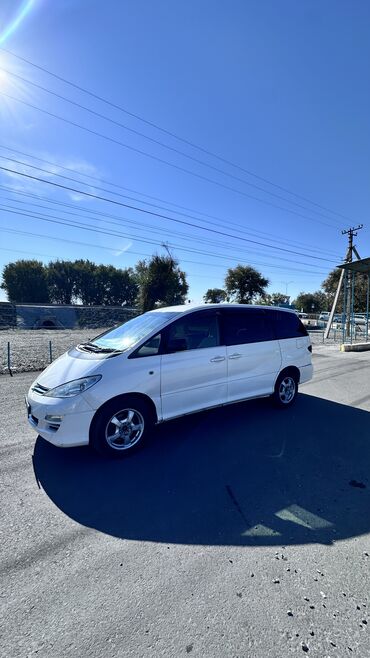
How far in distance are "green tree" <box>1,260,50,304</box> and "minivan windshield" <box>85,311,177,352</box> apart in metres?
62.5

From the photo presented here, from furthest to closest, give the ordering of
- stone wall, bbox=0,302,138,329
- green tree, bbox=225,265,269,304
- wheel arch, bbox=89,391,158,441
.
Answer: green tree, bbox=225,265,269,304 < stone wall, bbox=0,302,138,329 < wheel arch, bbox=89,391,158,441

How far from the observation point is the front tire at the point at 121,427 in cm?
333

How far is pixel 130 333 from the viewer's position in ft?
14.0

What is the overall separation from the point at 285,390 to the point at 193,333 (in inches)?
89.9

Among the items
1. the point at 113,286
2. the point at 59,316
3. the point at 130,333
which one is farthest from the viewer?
the point at 113,286

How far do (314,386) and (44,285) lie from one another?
63546 mm

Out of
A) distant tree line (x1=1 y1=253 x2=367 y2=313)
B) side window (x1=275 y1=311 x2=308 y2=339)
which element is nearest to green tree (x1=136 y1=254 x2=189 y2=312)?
distant tree line (x1=1 y1=253 x2=367 y2=313)

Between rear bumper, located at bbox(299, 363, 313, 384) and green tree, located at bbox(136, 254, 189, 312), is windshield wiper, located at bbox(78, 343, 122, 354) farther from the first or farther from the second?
green tree, located at bbox(136, 254, 189, 312)

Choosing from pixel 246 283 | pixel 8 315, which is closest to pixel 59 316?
pixel 8 315

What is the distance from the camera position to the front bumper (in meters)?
3.19

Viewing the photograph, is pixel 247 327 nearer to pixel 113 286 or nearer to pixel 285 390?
pixel 285 390

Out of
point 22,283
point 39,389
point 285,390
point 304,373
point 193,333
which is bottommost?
point 285,390

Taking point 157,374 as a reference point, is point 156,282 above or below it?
above

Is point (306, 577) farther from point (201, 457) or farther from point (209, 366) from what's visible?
point (209, 366)
